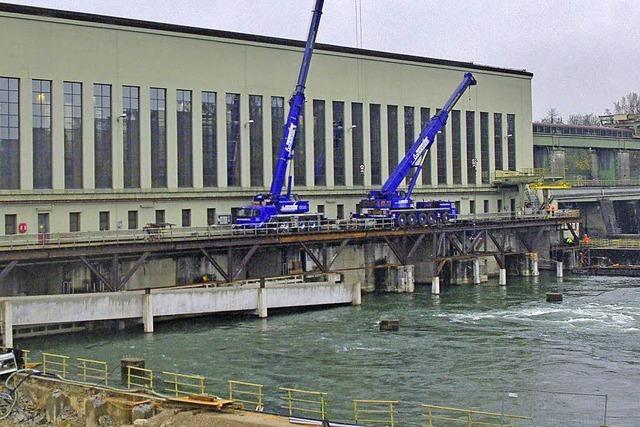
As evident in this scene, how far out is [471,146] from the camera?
9419 cm

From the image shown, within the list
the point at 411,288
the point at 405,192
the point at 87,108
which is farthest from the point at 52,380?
the point at 405,192

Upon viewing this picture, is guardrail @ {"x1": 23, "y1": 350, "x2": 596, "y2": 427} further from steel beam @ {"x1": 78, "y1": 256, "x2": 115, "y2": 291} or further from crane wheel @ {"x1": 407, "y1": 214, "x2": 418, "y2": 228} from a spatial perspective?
crane wheel @ {"x1": 407, "y1": 214, "x2": 418, "y2": 228}

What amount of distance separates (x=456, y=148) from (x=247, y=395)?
62.0 m

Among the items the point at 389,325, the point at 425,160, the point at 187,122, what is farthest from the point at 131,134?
the point at 425,160

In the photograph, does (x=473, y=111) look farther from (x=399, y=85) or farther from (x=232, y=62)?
(x=232, y=62)

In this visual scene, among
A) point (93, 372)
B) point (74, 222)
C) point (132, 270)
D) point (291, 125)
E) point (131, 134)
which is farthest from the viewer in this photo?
point (291, 125)

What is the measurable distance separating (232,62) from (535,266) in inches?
1411

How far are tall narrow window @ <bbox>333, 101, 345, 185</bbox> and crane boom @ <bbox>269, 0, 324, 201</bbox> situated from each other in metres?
11.5

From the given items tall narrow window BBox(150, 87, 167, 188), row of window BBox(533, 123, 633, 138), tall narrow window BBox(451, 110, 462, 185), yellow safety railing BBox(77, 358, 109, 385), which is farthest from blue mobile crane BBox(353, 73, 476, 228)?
row of window BBox(533, 123, 633, 138)

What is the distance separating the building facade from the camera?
2441 inches

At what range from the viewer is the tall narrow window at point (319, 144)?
80.2 meters

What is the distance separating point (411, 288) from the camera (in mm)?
72188

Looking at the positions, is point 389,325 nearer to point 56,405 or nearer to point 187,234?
point 187,234

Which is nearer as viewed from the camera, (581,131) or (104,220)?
(104,220)
